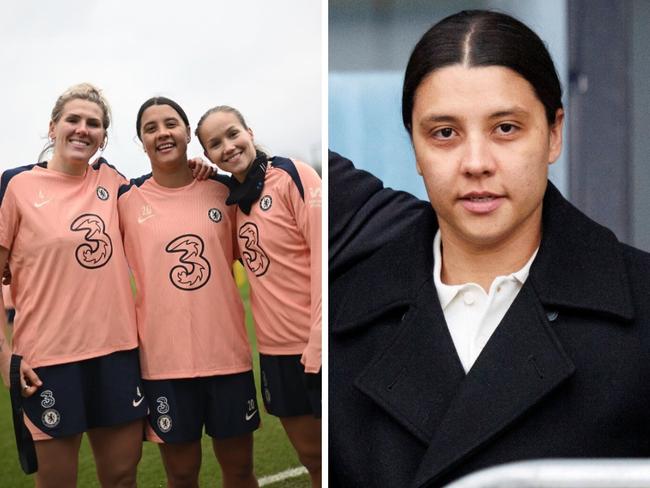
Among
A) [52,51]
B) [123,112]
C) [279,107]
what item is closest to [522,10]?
[279,107]

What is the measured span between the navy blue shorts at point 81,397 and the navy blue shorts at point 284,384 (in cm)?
36

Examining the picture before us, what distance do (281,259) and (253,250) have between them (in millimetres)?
79

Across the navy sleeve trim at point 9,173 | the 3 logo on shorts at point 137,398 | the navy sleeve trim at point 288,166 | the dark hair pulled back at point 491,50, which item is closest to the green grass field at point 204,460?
the 3 logo on shorts at point 137,398

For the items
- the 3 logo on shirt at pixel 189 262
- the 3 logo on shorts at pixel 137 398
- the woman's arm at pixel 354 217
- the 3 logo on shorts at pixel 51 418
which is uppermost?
the woman's arm at pixel 354 217

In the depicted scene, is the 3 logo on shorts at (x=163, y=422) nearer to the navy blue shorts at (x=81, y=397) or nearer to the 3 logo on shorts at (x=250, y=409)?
the navy blue shorts at (x=81, y=397)

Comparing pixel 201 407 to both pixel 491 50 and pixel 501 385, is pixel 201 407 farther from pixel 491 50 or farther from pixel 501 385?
pixel 491 50

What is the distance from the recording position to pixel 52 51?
229 centimetres

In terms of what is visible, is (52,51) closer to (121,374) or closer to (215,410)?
(121,374)

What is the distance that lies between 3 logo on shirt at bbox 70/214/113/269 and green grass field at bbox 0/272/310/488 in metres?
0.37

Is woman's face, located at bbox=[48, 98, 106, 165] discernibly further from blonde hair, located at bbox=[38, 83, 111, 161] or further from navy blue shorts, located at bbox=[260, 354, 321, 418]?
navy blue shorts, located at bbox=[260, 354, 321, 418]

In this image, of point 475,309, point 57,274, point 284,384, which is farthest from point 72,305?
point 475,309

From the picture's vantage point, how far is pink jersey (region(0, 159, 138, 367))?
7.40ft

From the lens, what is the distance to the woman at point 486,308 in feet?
6.75

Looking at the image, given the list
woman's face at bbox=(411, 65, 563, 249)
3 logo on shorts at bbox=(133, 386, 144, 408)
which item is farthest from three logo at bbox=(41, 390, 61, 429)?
woman's face at bbox=(411, 65, 563, 249)
